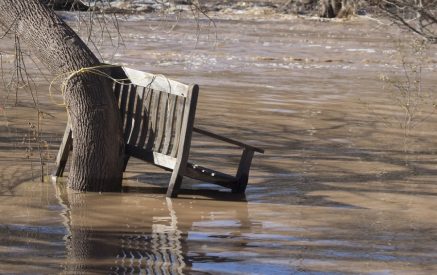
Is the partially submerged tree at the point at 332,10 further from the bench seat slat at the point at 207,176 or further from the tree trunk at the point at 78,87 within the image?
the tree trunk at the point at 78,87

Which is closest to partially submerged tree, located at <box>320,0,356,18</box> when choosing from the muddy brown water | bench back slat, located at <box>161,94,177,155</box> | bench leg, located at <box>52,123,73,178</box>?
the muddy brown water

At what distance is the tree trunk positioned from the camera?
10141 millimetres

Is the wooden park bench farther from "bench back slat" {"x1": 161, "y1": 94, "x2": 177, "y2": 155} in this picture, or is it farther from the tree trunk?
the tree trunk

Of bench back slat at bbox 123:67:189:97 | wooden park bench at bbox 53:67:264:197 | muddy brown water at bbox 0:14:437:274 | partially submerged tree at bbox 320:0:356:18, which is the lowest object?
partially submerged tree at bbox 320:0:356:18

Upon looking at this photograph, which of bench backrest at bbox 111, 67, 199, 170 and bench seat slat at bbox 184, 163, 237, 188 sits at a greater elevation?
bench backrest at bbox 111, 67, 199, 170

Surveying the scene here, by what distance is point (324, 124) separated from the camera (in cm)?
1576

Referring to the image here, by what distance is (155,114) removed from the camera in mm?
10422

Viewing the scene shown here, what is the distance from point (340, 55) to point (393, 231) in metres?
18.4

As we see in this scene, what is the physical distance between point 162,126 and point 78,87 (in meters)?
0.91

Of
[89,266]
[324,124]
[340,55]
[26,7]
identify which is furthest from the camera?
[340,55]

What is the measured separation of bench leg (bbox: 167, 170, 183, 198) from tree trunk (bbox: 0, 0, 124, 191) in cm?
61

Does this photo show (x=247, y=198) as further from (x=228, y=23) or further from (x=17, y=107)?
(x=228, y=23)

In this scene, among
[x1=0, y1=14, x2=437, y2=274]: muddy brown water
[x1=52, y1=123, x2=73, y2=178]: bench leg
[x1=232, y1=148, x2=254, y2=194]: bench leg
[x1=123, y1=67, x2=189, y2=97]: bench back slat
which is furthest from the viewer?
[x1=52, y1=123, x2=73, y2=178]: bench leg

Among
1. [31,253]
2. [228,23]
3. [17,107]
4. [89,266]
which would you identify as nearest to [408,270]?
[89,266]
